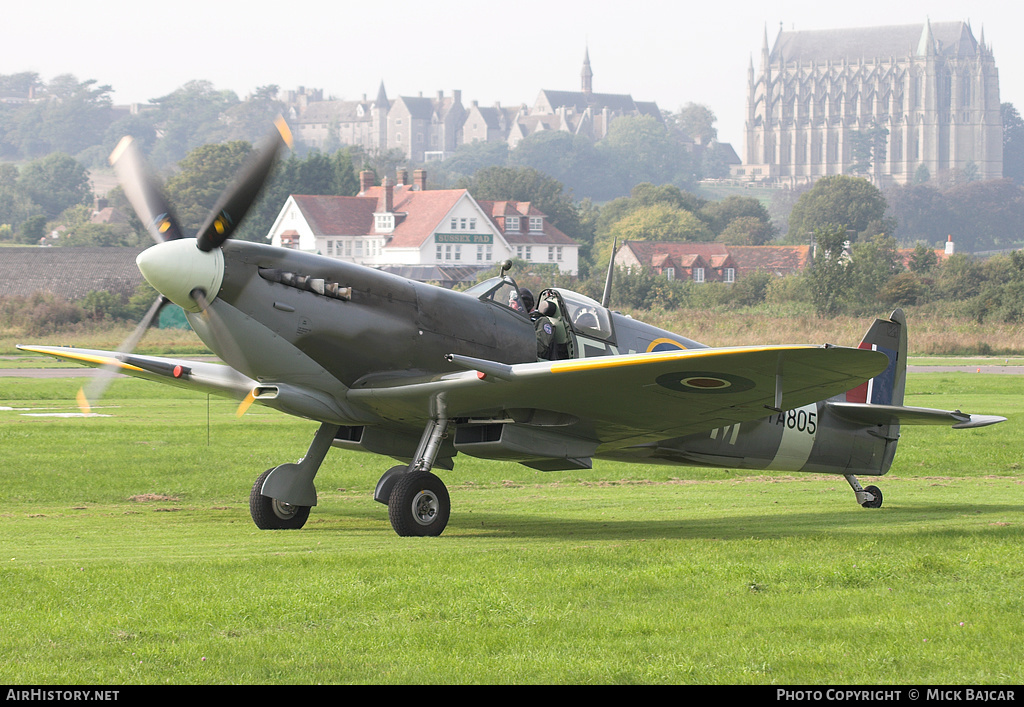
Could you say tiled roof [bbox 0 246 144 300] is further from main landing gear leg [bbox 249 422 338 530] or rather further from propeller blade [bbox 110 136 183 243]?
main landing gear leg [bbox 249 422 338 530]

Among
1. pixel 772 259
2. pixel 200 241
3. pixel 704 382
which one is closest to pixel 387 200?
pixel 772 259

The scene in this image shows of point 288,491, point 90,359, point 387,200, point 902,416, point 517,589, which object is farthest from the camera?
point 387,200

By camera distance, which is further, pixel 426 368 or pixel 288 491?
pixel 288 491

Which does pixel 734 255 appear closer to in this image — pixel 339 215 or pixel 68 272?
pixel 339 215

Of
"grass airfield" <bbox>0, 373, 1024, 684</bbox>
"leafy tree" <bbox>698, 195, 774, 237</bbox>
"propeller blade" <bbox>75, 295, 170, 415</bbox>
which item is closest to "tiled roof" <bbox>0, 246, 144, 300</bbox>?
"grass airfield" <bbox>0, 373, 1024, 684</bbox>

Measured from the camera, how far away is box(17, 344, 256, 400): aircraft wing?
38.0 ft

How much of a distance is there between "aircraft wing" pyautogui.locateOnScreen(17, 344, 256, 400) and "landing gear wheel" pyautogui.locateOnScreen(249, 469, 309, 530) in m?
0.93

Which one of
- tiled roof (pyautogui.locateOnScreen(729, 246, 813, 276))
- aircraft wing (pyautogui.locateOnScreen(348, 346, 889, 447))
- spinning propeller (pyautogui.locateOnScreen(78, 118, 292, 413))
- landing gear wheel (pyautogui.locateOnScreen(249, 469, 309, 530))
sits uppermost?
tiled roof (pyautogui.locateOnScreen(729, 246, 813, 276))

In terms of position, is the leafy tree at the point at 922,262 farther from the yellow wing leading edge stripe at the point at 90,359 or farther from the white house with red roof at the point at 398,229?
the yellow wing leading edge stripe at the point at 90,359

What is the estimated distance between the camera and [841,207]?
165m

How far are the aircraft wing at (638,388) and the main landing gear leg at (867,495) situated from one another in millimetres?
3205

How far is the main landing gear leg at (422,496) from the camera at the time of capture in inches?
422

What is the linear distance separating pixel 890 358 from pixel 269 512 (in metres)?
7.12
